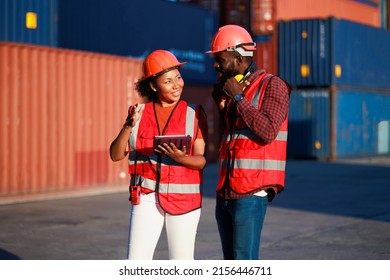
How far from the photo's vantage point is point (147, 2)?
22312mm

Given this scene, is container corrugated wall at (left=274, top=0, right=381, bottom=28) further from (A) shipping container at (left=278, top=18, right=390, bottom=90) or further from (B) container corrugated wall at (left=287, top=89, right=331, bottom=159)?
(B) container corrugated wall at (left=287, top=89, right=331, bottom=159)

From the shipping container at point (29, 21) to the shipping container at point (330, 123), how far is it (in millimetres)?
13205

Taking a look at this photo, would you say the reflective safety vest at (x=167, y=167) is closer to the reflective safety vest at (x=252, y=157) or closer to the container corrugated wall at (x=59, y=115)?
the reflective safety vest at (x=252, y=157)

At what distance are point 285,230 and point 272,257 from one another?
6.71ft

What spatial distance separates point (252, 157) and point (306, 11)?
2859 cm

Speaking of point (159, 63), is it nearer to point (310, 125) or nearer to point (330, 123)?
point (330, 123)

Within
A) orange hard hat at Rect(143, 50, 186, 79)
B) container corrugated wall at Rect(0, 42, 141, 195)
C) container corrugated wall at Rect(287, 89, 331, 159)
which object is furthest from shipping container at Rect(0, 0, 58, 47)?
container corrugated wall at Rect(287, 89, 331, 159)

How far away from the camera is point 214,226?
10.3 metres

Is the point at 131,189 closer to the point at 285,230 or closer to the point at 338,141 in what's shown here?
the point at 285,230

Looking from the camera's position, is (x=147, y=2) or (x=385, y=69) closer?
(x=147, y=2)

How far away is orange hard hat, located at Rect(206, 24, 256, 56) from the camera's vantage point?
4.18m

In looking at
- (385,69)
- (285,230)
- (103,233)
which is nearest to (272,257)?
(285,230)

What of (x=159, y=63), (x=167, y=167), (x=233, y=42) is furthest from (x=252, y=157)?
(x=159, y=63)

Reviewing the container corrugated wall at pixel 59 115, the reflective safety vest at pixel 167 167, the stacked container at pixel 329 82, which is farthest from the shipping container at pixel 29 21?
the stacked container at pixel 329 82
